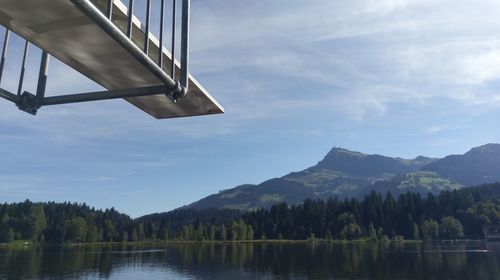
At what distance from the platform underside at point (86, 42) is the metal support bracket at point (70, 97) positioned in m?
0.33

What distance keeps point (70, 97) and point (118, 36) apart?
1.92 m

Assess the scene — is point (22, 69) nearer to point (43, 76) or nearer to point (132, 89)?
point (43, 76)

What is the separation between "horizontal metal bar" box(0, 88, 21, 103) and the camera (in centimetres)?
687

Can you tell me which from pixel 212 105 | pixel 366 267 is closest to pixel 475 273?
pixel 366 267

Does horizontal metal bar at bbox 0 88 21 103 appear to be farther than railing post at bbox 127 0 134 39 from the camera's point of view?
Yes

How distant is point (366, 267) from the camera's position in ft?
343

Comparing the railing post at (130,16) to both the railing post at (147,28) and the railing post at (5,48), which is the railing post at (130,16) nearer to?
the railing post at (147,28)

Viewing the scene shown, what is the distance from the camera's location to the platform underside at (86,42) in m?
5.53

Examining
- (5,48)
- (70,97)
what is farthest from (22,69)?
(70,97)

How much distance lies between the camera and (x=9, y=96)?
6996 millimetres

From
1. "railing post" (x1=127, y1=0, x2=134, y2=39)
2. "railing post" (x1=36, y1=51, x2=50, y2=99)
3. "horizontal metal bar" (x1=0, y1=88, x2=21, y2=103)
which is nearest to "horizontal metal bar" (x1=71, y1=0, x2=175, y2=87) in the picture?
"railing post" (x1=127, y1=0, x2=134, y2=39)

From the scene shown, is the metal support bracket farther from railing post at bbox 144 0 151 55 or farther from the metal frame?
railing post at bbox 144 0 151 55

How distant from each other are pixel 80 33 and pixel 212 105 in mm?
2982

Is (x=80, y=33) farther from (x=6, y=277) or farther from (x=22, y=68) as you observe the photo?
(x=6, y=277)
